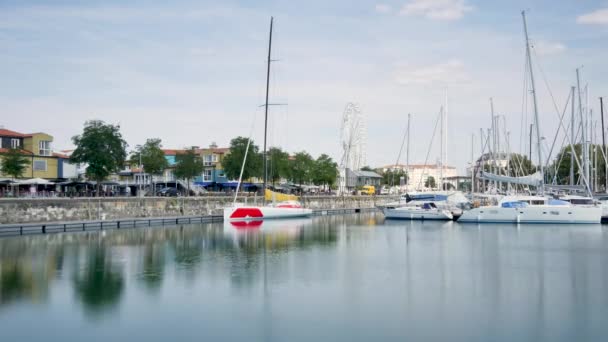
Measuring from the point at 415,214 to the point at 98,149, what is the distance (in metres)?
33.9

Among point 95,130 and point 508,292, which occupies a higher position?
point 95,130

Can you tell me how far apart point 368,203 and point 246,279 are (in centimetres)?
7125

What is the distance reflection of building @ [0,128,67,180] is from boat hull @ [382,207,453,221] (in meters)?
38.1

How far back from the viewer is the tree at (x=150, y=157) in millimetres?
76375

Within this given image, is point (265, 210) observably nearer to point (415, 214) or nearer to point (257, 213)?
point (257, 213)

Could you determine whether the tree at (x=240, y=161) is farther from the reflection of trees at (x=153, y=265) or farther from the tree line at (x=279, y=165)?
the reflection of trees at (x=153, y=265)

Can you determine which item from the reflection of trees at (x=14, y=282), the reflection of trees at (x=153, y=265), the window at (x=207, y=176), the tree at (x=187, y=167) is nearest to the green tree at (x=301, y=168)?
the window at (x=207, y=176)

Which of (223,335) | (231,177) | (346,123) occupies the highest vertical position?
(346,123)

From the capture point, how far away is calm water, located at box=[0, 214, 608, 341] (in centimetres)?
1775

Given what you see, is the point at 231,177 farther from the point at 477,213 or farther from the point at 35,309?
the point at 35,309

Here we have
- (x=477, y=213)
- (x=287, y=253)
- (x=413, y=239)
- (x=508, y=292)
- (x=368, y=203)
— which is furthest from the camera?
(x=368, y=203)

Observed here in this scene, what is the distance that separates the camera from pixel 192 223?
58.4m

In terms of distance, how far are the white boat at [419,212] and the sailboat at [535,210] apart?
112 inches

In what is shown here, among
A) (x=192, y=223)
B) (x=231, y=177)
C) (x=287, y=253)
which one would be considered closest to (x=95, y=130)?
(x=192, y=223)
